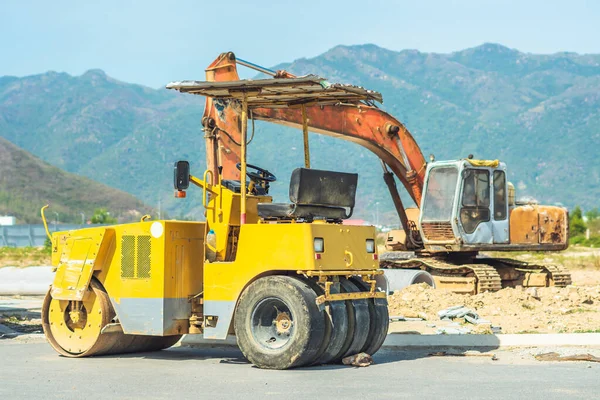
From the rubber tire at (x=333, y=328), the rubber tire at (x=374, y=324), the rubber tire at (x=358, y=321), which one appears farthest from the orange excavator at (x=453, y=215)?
the rubber tire at (x=333, y=328)

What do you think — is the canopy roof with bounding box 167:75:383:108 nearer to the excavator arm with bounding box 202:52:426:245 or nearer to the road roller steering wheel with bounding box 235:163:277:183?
the road roller steering wheel with bounding box 235:163:277:183

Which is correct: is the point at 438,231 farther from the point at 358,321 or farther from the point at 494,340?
the point at 358,321

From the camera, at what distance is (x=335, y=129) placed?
21516mm

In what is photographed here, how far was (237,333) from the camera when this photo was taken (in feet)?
41.5

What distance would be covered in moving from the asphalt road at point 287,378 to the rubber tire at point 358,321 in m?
0.33

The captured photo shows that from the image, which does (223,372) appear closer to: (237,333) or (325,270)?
(237,333)

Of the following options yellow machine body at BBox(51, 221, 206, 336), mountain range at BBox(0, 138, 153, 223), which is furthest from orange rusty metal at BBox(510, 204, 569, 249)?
mountain range at BBox(0, 138, 153, 223)

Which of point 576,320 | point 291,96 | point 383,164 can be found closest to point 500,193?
point 383,164

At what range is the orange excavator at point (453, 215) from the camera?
73.6 ft

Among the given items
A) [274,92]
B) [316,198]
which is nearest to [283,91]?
[274,92]

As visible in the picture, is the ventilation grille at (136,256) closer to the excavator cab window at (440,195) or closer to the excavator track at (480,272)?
the excavator cab window at (440,195)

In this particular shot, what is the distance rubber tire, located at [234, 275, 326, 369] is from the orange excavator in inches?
343

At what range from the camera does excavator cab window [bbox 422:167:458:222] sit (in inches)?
889

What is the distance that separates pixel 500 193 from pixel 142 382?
13347 mm
